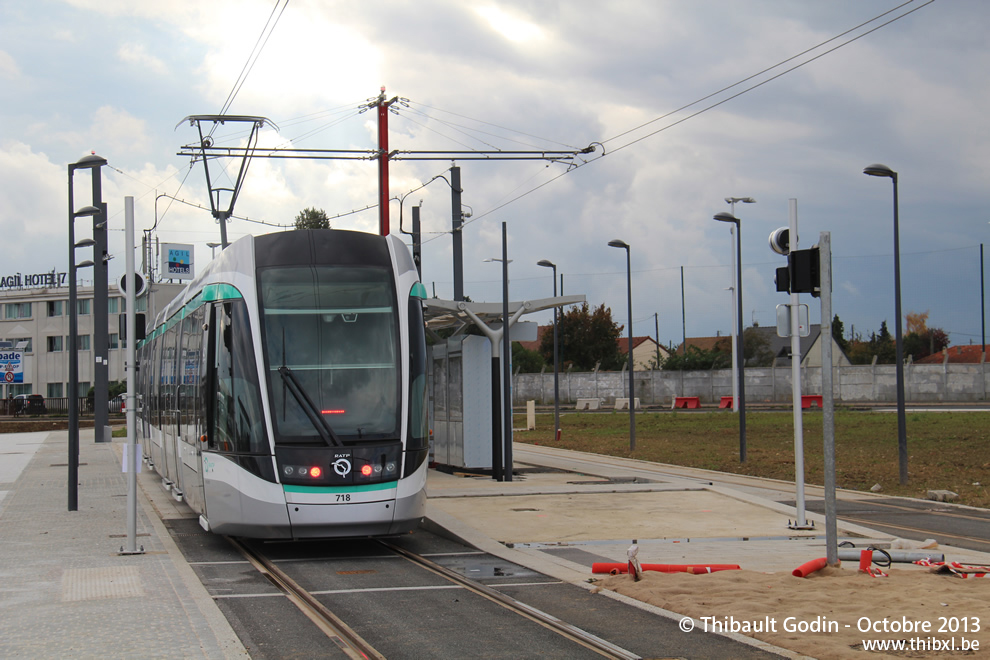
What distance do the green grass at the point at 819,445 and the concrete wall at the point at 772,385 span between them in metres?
12.7

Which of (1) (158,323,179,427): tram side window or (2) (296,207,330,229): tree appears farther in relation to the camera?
(2) (296,207,330,229): tree

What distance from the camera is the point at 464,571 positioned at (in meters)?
10.0

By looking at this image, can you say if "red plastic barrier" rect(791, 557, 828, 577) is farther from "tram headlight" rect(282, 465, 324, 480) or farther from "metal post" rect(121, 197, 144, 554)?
"metal post" rect(121, 197, 144, 554)

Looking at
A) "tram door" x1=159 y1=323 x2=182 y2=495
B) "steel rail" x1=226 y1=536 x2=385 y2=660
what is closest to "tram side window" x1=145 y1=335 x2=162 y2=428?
"tram door" x1=159 y1=323 x2=182 y2=495

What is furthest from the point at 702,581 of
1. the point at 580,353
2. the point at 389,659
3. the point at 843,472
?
the point at 580,353

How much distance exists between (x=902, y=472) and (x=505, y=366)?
8111mm

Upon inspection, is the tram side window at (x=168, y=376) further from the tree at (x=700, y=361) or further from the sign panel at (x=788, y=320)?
the tree at (x=700, y=361)

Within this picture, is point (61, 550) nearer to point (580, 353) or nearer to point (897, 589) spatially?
point (897, 589)

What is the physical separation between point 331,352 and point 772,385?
5298cm

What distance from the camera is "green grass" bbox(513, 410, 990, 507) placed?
2100 cm

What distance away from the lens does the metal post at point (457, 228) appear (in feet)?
74.4

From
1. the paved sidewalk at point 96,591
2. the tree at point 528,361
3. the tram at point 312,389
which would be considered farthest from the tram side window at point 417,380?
the tree at point 528,361

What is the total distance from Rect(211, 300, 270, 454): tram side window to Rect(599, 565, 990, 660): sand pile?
3.99 meters

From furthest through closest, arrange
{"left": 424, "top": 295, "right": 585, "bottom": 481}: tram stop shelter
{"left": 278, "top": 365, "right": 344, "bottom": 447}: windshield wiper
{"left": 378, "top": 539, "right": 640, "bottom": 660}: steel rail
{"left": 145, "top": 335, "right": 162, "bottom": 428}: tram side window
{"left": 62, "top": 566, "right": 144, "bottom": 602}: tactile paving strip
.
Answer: {"left": 424, "top": 295, "right": 585, "bottom": 481}: tram stop shelter
{"left": 145, "top": 335, "right": 162, "bottom": 428}: tram side window
{"left": 278, "top": 365, "right": 344, "bottom": 447}: windshield wiper
{"left": 62, "top": 566, "right": 144, "bottom": 602}: tactile paving strip
{"left": 378, "top": 539, "right": 640, "bottom": 660}: steel rail
